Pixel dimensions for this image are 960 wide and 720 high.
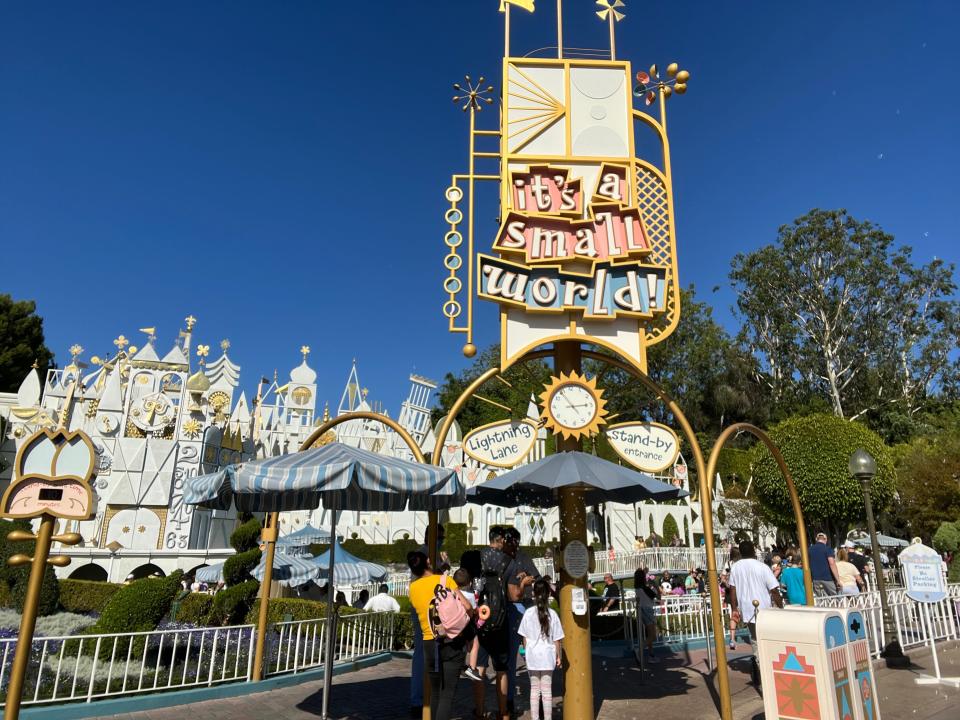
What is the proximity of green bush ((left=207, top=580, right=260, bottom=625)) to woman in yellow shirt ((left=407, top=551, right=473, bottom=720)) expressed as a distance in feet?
17.5

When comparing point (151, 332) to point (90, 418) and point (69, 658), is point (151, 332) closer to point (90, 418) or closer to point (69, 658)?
point (90, 418)

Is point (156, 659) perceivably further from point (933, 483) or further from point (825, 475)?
point (933, 483)

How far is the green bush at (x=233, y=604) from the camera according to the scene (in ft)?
31.6

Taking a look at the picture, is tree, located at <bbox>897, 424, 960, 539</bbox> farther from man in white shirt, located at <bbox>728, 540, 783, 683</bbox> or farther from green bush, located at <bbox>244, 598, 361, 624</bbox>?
green bush, located at <bbox>244, 598, 361, 624</bbox>

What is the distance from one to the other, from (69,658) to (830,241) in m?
41.1

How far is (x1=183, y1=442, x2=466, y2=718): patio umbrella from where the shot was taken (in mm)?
5273

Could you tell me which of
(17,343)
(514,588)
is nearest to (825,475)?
(514,588)

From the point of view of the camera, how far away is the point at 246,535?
1110 cm

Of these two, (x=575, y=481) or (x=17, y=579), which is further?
(x=17, y=579)

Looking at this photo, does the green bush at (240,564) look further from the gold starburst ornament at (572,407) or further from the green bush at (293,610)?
the gold starburst ornament at (572,407)

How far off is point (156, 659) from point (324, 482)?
16.0 ft

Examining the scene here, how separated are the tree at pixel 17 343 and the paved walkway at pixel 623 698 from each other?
156ft

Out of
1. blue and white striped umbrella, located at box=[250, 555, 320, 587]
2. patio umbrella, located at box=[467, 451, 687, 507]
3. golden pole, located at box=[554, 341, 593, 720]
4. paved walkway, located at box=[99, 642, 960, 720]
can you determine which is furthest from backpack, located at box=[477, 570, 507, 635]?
blue and white striped umbrella, located at box=[250, 555, 320, 587]

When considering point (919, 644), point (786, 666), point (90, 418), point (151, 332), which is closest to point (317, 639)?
point (786, 666)
